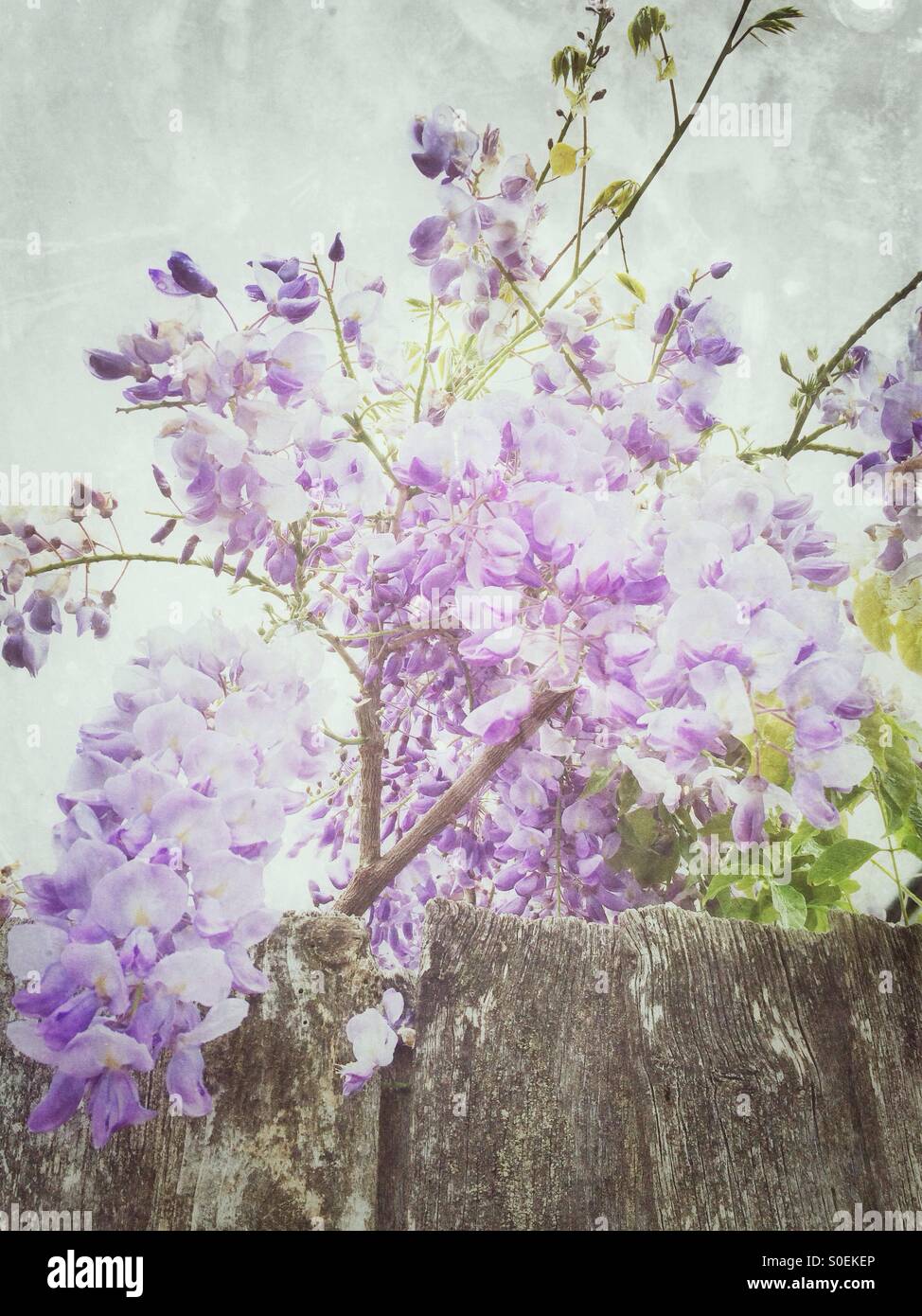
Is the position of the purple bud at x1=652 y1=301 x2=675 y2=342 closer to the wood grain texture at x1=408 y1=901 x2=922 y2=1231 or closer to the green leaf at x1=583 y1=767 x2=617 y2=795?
the green leaf at x1=583 y1=767 x2=617 y2=795

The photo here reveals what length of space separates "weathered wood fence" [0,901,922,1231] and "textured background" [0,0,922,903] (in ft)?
1.56

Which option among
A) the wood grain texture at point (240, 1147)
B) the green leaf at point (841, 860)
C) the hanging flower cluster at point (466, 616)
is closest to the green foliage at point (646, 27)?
the hanging flower cluster at point (466, 616)

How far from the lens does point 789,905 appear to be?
0.67 metres

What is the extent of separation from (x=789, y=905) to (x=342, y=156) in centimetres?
109

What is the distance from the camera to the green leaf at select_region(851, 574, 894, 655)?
73 cm

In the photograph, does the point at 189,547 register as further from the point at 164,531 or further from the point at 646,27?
the point at 646,27

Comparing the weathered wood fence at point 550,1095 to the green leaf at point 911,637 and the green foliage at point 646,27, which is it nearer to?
the green leaf at point 911,637

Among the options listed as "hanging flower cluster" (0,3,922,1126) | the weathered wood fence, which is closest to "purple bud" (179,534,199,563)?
"hanging flower cluster" (0,3,922,1126)

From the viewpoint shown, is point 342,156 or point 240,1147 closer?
point 240,1147

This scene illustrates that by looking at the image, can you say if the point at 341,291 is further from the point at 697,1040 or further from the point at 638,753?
the point at 697,1040

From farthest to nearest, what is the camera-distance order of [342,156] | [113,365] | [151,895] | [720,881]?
[342,156], [720,881], [113,365], [151,895]

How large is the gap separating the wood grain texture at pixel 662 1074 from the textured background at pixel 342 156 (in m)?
0.51

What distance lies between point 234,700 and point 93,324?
849mm

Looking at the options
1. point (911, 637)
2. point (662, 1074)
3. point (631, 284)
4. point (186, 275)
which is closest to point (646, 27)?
point (631, 284)
